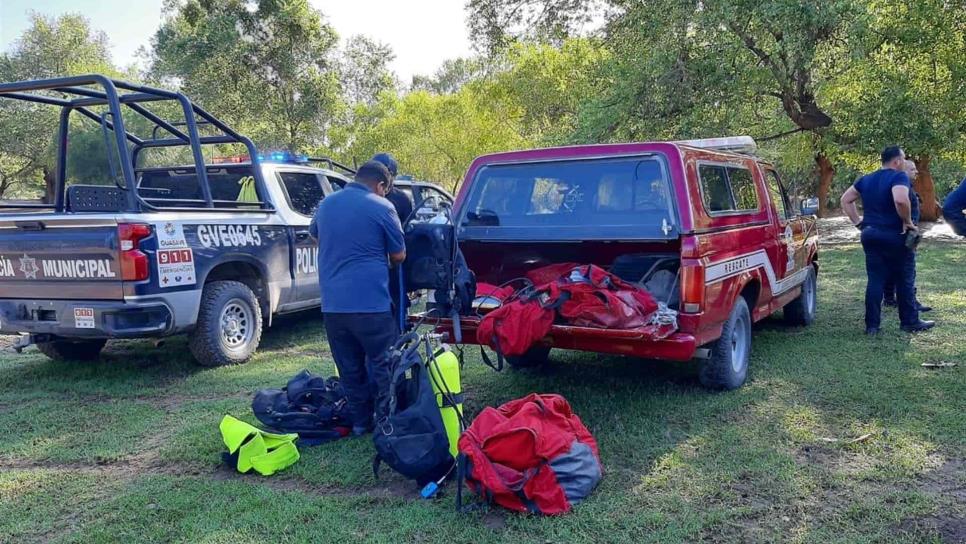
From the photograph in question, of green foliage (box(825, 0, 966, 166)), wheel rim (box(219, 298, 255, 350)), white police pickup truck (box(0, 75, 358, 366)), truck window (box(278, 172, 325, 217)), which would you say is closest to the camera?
white police pickup truck (box(0, 75, 358, 366))

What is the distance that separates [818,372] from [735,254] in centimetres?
133

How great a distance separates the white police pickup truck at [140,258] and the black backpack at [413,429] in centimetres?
270

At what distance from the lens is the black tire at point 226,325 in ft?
19.6

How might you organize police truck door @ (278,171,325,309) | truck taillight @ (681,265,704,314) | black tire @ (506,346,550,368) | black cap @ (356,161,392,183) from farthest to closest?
police truck door @ (278,171,325,309)
black tire @ (506,346,550,368)
truck taillight @ (681,265,704,314)
black cap @ (356,161,392,183)

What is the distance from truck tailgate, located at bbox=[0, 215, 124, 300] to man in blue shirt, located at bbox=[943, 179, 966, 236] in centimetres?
604

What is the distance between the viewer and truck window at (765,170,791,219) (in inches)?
250

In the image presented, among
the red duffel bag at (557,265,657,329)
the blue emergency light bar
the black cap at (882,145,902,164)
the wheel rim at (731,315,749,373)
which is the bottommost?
the wheel rim at (731,315,749,373)

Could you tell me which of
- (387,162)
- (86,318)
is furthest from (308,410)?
(86,318)

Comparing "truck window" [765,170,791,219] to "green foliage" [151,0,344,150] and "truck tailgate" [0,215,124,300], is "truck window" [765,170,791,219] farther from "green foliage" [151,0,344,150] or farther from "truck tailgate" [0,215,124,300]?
"green foliage" [151,0,344,150]

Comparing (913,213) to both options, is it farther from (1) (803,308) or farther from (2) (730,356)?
(2) (730,356)

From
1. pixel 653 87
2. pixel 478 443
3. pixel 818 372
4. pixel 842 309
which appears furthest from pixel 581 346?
pixel 653 87

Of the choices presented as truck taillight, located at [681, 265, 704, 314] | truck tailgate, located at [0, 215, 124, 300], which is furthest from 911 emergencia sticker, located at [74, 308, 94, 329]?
truck taillight, located at [681, 265, 704, 314]

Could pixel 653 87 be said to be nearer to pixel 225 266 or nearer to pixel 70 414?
pixel 225 266

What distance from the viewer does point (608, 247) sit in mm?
5414
